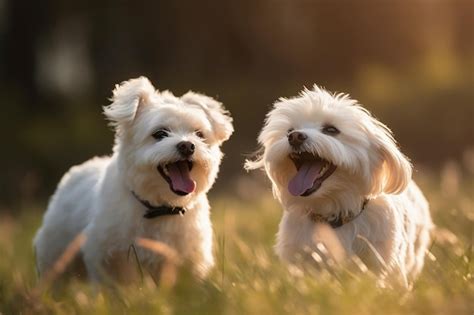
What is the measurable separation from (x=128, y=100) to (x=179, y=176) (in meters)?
0.78

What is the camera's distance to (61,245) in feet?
28.1

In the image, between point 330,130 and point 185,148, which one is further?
point 185,148

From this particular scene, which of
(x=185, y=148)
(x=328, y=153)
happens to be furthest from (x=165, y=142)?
(x=328, y=153)

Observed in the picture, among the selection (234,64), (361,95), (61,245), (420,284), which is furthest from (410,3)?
(420,284)

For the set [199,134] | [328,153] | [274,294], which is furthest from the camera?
[199,134]

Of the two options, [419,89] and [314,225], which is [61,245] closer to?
[314,225]

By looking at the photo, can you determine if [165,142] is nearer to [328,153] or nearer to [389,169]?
[328,153]

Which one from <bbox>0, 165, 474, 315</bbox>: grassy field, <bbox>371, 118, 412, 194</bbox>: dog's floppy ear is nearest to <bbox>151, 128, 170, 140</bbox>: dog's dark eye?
<bbox>0, 165, 474, 315</bbox>: grassy field

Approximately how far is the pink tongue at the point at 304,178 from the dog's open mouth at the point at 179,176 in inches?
42.0

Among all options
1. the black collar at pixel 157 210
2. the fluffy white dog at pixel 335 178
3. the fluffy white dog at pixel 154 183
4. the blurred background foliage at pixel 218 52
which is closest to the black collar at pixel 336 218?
the fluffy white dog at pixel 335 178

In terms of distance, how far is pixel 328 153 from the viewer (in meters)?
6.22

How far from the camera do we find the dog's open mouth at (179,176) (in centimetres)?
727

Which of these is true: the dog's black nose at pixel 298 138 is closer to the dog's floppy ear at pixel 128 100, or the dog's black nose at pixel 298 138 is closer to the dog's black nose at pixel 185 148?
the dog's black nose at pixel 185 148

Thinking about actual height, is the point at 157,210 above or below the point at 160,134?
below
